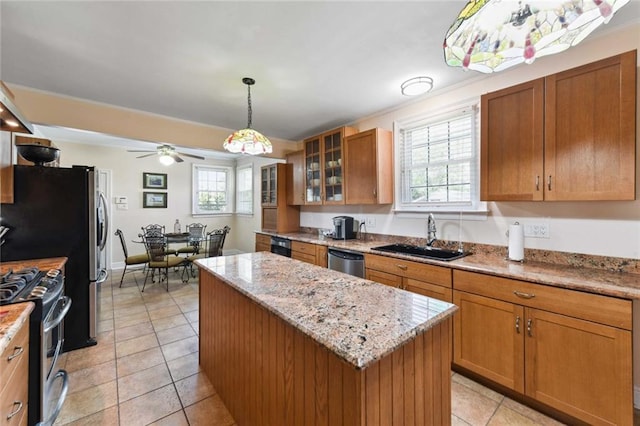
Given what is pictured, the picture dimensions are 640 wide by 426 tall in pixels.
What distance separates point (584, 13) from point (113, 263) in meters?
7.10

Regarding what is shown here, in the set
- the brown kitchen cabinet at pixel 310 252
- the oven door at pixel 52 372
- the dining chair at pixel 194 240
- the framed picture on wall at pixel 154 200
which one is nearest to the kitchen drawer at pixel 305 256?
the brown kitchen cabinet at pixel 310 252

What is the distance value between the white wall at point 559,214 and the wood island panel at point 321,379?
1.65m

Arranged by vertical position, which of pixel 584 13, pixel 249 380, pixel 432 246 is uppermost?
pixel 584 13

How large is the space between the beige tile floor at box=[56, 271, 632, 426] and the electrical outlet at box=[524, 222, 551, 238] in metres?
1.26

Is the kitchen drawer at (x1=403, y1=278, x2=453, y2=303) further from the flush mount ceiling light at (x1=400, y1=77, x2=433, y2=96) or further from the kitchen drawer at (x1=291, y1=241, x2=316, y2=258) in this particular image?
the flush mount ceiling light at (x1=400, y1=77, x2=433, y2=96)

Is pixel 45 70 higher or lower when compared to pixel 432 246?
higher

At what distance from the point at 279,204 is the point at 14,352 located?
3.71 meters

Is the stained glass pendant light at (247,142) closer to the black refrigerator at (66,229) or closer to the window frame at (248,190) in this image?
the black refrigerator at (66,229)

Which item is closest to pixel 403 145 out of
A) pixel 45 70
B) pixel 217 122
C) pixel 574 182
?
pixel 574 182

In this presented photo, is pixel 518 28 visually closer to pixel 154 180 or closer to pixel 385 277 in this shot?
pixel 385 277

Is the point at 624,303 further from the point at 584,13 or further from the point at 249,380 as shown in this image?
the point at 249,380

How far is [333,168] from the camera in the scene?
3.86 m

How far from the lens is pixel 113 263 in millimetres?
5492

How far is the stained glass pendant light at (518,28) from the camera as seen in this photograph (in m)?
0.98
